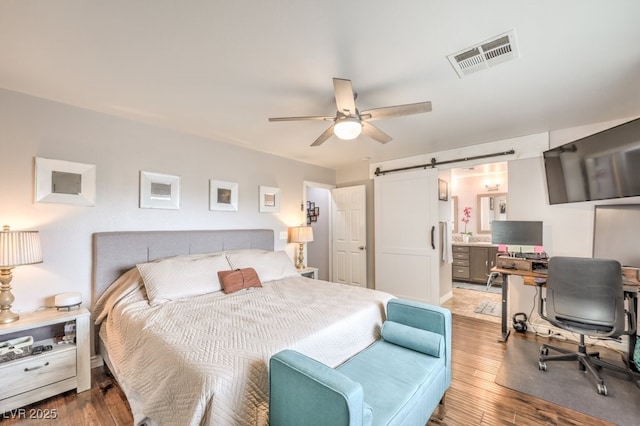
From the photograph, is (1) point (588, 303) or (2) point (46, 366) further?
(1) point (588, 303)

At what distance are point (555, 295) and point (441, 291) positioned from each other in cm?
204

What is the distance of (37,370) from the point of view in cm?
196

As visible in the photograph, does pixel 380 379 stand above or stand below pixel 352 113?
below

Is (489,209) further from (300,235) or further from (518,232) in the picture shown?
(300,235)

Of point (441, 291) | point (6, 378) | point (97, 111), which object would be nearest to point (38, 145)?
point (97, 111)

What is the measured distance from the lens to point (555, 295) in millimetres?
2424

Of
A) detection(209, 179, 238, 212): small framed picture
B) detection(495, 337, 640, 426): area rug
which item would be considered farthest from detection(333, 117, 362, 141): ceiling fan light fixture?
detection(495, 337, 640, 426): area rug

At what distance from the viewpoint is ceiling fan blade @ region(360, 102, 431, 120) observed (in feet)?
6.31

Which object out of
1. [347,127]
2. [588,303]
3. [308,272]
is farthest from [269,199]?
[588,303]

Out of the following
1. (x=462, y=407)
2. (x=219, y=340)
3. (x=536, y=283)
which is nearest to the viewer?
(x=219, y=340)

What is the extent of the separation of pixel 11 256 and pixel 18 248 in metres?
0.06

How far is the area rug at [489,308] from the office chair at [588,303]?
1.42m

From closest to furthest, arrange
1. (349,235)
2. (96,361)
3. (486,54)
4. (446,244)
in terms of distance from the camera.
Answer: (486,54), (96,361), (446,244), (349,235)

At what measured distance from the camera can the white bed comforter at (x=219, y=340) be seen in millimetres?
1229
